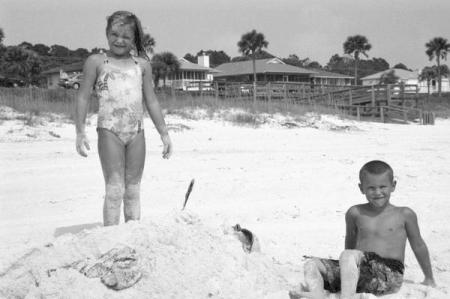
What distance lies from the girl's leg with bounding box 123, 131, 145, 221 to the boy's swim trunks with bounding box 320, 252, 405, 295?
4.62 ft

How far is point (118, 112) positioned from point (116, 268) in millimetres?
1174

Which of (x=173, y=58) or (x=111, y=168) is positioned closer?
(x=111, y=168)

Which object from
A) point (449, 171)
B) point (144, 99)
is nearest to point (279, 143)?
point (449, 171)

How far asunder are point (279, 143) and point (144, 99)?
24.4 ft

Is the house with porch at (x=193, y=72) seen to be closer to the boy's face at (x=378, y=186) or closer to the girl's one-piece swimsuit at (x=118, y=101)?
the girl's one-piece swimsuit at (x=118, y=101)

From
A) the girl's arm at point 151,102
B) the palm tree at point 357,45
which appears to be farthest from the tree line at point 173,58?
the girl's arm at point 151,102

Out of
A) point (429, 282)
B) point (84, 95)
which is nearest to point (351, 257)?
point (429, 282)

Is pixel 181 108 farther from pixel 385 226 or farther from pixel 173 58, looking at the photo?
pixel 173 58

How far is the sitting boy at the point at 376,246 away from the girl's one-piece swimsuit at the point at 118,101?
4.90ft

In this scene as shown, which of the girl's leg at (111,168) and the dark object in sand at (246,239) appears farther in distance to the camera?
the girl's leg at (111,168)

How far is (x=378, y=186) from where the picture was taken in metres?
3.11

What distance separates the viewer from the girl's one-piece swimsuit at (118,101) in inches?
145

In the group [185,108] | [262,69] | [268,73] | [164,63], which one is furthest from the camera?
[262,69]

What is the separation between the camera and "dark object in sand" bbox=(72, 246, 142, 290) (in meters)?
2.90
